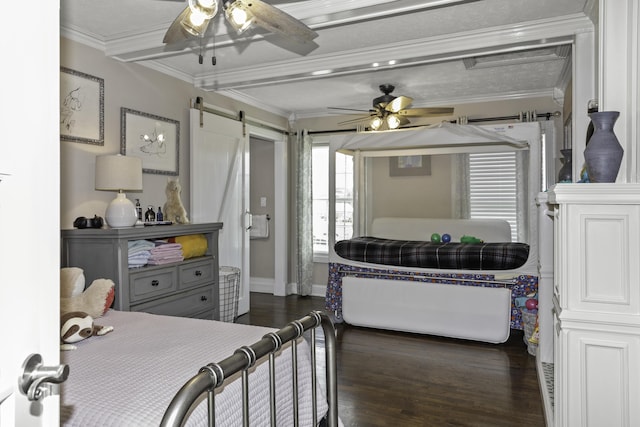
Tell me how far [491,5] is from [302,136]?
3451mm

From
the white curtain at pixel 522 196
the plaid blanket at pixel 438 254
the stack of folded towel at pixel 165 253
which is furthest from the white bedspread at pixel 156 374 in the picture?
the white curtain at pixel 522 196

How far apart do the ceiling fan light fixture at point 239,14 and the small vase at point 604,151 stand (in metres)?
1.59

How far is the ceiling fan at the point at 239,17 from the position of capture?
2.05 meters

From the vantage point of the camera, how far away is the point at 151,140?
4.03m

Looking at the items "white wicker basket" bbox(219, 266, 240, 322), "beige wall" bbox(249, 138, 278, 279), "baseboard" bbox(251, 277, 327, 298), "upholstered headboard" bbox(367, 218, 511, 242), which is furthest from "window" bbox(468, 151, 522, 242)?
"white wicker basket" bbox(219, 266, 240, 322)

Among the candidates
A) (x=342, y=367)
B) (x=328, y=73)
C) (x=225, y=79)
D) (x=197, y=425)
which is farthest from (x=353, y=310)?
(x=197, y=425)

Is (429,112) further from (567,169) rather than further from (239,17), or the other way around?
(239,17)

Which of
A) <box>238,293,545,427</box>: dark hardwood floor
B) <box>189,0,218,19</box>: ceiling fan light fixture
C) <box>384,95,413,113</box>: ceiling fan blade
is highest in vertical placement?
<box>384,95,413,113</box>: ceiling fan blade

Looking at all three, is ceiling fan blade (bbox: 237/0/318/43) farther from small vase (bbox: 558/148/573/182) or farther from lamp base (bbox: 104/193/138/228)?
small vase (bbox: 558/148/573/182)

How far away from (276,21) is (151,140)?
217cm

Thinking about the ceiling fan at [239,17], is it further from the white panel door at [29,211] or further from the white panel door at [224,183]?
the white panel door at [224,183]

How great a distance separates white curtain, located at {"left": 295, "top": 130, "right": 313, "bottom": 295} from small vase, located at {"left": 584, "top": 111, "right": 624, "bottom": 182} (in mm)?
4402

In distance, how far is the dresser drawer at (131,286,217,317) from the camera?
10.4 ft

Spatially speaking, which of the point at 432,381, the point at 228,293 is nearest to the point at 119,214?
the point at 228,293
